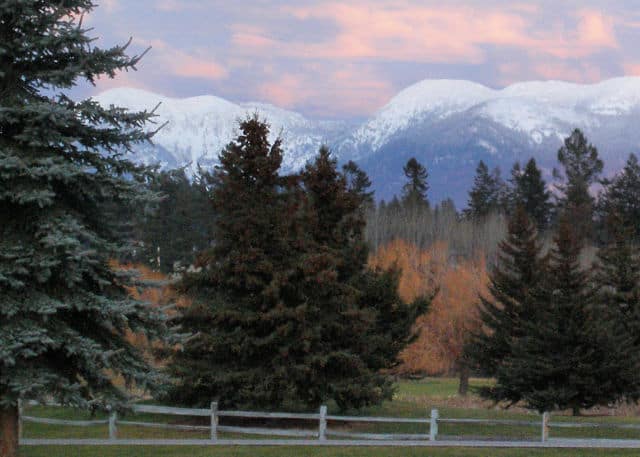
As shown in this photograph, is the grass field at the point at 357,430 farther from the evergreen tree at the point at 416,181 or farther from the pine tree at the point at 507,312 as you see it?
the evergreen tree at the point at 416,181

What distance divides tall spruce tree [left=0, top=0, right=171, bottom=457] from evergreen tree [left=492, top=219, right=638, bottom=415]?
17.3 metres

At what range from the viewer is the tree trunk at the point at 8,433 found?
1677 cm

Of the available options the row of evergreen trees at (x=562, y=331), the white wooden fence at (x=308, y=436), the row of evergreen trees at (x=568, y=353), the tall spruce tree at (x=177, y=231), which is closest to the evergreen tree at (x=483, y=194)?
the tall spruce tree at (x=177, y=231)

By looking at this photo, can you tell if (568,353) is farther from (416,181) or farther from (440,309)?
(416,181)

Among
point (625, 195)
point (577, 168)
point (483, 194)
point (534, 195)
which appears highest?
point (577, 168)

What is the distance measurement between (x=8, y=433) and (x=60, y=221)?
451 centimetres

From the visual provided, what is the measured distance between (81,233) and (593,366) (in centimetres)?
2076

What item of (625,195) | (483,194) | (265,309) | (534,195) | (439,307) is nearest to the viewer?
(265,309)

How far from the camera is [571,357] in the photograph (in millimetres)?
30219

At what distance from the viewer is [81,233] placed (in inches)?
619

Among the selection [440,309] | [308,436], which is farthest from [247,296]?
[440,309]

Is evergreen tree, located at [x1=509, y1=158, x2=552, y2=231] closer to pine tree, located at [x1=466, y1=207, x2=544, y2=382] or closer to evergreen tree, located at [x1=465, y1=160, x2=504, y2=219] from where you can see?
evergreen tree, located at [x1=465, y1=160, x2=504, y2=219]

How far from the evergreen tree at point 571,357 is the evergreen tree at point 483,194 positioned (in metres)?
89.7

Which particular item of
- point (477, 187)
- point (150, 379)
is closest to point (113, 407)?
point (150, 379)
